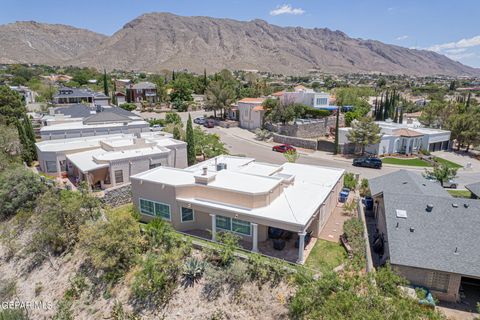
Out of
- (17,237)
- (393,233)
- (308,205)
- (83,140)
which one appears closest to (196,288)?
(308,205)

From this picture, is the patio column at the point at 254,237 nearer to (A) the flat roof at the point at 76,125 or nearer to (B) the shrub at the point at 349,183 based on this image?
(B) the shrub at the point at 349,183

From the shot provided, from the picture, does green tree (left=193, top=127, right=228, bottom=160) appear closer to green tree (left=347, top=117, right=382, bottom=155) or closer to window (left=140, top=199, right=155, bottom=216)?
window (left=140, top=199, right=155, bottom=216)

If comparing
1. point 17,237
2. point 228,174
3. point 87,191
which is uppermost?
point 228,174

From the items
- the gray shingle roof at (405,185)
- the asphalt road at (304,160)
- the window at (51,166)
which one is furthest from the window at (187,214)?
the asphalt road at (304,160)

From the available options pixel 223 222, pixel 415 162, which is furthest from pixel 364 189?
pixel 415 162

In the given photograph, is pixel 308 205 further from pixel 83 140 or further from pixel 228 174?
pixel 83 140

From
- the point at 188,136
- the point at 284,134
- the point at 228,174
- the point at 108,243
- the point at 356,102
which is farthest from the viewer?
the point at 356,102

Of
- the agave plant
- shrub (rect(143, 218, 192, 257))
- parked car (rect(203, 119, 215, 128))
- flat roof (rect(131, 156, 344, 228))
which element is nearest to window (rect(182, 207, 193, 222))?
flat roof (rect(131, 156, 344, 228))
